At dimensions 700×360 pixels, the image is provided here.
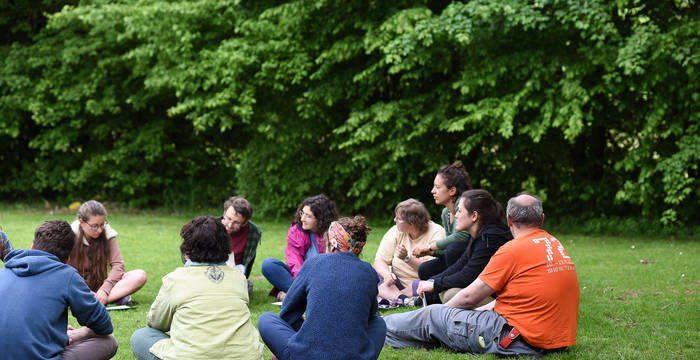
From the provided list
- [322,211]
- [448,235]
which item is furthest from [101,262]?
[448,235]

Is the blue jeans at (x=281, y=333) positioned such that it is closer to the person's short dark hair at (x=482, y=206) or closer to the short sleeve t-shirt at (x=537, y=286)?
the short sleeve t-shirt at (x=537, y=286)

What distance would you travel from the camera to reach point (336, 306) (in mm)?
4418

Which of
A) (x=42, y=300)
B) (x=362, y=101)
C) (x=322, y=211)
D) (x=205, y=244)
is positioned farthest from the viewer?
(x=362, y=101)

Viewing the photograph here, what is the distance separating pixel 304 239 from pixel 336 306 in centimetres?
337

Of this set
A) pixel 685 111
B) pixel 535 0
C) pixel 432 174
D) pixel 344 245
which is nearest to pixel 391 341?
pixel 344 245

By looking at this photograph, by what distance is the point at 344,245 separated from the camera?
15.4 ft

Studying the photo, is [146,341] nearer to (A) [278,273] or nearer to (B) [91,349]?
(B) [91,349]

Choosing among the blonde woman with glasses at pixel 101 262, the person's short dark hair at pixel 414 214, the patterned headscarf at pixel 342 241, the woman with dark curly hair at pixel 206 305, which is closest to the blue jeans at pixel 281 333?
the woman with dark curly hair at pixel 206 305

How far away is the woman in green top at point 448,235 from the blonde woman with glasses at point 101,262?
302 cm

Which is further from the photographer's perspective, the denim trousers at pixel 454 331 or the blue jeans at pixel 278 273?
the blue jeans at pixel 278 273

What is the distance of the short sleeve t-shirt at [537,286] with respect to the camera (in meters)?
5.16

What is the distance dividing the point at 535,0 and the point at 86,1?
1318 cm

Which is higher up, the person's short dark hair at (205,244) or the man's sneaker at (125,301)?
the person's short dark hair at (205,244)

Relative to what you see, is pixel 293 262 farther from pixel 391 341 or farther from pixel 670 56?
pixel 670 56
